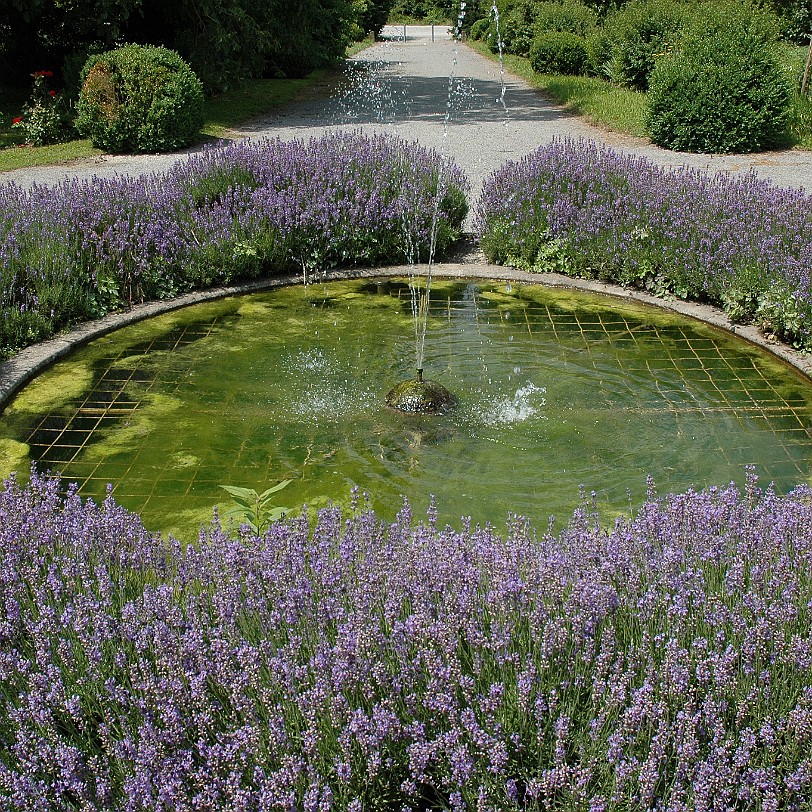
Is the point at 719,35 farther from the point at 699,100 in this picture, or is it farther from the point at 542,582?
the point at 542,582

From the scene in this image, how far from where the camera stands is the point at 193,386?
603cm

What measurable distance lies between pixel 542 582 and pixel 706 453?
2.46 meters

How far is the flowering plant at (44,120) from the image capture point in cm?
1569

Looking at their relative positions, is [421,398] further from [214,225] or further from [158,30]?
[158,30]

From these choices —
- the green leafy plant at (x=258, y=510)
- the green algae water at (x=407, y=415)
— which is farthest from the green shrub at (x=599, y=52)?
the green leafy plant at (x=258, y=510)

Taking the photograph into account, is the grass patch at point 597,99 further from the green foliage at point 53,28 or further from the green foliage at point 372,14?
the green foliage at point 372,14

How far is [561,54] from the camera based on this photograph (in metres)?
27.3

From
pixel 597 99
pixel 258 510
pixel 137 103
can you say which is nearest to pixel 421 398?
pixel 258 510

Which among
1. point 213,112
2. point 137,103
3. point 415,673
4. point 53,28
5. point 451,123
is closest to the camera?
point 415,673

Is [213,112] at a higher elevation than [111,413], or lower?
higher

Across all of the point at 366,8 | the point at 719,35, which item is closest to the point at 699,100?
the point at 719,35

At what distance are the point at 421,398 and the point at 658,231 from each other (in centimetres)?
304

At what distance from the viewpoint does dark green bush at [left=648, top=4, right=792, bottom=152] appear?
14312 millimetres

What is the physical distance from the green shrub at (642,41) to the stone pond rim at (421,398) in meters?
18.7
